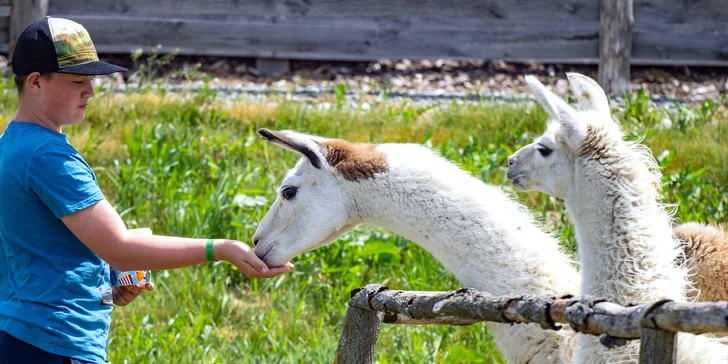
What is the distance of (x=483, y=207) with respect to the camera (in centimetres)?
373

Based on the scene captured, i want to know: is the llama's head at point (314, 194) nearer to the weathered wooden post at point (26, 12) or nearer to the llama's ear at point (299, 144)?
the llama's ear at point (299, 144)

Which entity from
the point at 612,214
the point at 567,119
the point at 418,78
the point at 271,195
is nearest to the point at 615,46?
the point at 418,78

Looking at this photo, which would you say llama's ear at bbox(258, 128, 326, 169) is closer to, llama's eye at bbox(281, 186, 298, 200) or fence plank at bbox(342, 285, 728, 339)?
llama's eye at bbox(281, 186, 298, 200)

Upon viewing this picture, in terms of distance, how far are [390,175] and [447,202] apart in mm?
255

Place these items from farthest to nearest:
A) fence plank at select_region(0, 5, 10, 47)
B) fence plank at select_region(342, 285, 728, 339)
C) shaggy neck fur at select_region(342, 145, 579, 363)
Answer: fence plank at select_region(0, 5, 10, 47) < shaggy neck fur at select_region(342, 145, 579, 363) < fence plank at select_region(342, 285, 728, 339)

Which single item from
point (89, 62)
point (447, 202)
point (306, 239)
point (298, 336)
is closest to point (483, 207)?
point (447, 202)

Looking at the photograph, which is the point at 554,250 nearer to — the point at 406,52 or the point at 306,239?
the point at 306,239

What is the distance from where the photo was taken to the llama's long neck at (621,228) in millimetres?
3250

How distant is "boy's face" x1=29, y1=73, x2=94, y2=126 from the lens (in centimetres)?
288

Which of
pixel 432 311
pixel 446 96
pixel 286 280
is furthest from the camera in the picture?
pixel 446 96

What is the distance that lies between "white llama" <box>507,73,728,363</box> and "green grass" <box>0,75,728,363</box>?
3.10ft

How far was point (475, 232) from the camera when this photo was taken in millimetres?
3662

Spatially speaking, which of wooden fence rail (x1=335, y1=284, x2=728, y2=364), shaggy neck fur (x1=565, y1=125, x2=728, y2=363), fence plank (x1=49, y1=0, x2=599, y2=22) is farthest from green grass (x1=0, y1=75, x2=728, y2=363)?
wooden fence rail (x1=335, y1=284, x2=728, y2=364)

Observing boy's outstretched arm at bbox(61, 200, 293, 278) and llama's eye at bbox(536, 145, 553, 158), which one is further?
llama's eye at bbox(536, 145, 553, 158)
